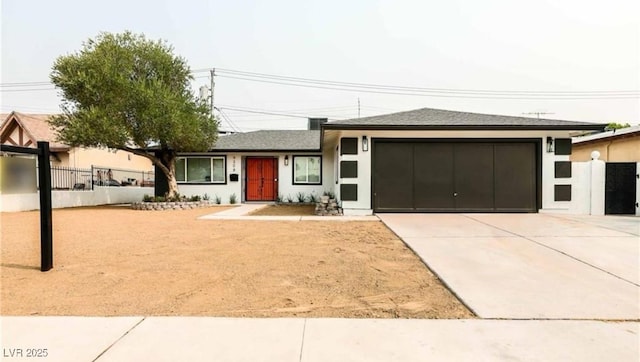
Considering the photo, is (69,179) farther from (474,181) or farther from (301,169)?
(474,181)

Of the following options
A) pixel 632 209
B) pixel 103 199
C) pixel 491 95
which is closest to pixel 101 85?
pixel 103 199

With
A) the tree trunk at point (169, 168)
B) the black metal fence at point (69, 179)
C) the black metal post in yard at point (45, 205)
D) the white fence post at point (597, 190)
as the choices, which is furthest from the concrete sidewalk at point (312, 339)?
the black metal fence at point (69, 179)

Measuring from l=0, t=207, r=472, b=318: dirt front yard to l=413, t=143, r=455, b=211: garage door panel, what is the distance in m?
4.01

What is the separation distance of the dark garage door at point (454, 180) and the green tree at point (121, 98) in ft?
24.4

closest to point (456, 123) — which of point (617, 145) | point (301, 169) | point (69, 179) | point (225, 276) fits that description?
point (301, 169)

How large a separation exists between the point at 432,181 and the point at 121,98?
11.0 m

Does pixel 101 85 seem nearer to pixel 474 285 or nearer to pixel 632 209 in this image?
pixel 474 285

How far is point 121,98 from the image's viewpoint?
12875 millimetres

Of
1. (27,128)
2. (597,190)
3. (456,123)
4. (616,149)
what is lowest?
(597,190)

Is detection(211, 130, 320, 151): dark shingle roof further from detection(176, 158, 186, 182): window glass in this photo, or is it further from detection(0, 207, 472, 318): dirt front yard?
detection(0, 207, 472, 318): dirt front yard

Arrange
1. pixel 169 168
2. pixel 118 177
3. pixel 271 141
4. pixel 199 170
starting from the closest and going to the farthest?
pixel 169 168 < pixel 199 170 < pixel 271 141 < pixel 118 177

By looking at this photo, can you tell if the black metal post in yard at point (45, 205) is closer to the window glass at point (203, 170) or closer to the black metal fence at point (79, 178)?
the window glass at point (203, 170)

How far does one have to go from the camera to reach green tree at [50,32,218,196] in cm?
1261

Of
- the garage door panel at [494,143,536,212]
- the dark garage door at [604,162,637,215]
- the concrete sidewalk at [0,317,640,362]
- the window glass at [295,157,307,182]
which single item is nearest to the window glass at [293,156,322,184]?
the window glass at [295,157,307,182]
